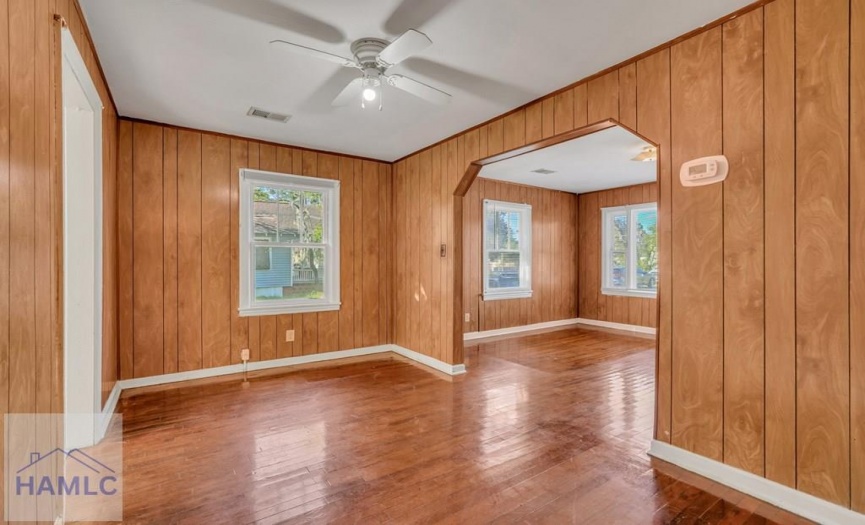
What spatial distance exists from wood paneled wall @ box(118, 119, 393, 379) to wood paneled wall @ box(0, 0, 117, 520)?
222 cm

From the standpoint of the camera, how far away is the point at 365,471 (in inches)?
95.5

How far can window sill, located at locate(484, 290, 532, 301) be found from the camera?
6.68 metres

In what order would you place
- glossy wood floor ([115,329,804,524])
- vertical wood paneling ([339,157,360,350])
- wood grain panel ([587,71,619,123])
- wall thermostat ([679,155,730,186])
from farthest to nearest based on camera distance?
vertical wood paneling ([339,157,360,350]) → wood grain panel ([587,71,619,123]) → wall thermostat ([679,155,730,186]) → glossy wood floor ([115,329,804,524])

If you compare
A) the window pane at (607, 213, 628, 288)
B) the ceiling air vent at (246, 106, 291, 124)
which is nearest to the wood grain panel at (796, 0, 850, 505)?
the ceiling air vent at (246, 106, 291, 124)

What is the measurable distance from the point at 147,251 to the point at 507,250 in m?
5.08

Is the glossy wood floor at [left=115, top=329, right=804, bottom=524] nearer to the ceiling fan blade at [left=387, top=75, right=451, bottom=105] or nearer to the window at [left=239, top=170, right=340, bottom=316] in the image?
the window at [left=239, top=170, right=340, bottom=316]

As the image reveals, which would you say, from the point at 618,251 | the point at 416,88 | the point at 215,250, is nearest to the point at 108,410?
the point at 215,250

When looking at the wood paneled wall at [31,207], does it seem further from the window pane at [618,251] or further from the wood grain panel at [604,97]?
the window pane at [618,251]

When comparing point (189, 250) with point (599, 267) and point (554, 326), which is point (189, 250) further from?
point (599, 267)

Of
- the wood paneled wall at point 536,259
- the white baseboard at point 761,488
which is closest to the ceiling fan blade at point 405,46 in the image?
the white baseboard at point 761,488

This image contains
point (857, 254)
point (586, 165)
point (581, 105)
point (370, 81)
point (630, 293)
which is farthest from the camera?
point (630, 293)

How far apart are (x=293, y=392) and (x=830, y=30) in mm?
4407

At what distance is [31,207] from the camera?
148 cm

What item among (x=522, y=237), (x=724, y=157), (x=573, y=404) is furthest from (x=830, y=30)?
(x=522, y=237)
